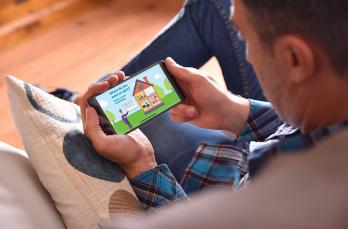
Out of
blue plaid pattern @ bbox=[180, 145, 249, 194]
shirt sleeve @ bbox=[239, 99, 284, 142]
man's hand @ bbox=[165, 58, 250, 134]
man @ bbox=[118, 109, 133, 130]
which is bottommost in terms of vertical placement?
blue plaid pattern @ bbox=[180, 145, 249, 194]

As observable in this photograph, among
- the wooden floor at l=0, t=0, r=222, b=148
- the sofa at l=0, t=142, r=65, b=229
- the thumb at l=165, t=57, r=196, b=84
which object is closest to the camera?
the sofa at l=0, t=142, r=65, b=229

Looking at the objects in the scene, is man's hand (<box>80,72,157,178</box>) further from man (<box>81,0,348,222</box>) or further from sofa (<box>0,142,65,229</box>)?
sofa (<box>0,142,65,229</box>)

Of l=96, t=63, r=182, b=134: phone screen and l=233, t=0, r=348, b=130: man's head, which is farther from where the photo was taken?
l=96, t=63, r=182, b=134: phone screen

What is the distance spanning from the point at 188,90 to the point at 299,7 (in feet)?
1.58

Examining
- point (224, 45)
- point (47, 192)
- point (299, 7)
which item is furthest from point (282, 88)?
point (224, 45)

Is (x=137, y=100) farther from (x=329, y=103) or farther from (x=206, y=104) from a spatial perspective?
(x=329, y=103)

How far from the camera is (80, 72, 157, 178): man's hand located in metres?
0.90

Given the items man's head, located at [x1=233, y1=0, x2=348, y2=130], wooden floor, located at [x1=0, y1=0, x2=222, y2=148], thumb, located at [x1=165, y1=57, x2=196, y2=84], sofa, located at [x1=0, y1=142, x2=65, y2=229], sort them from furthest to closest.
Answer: wooden floor, located at [x1=0, y1=0, x2=222, y2=148], thumb, located at [x1=165, y1=57, x2=196, y2=84], sofa, located at [x1=0, y1=142, x2=65, y2=229], man's head, located at [x1=233, y1=0, x2=348, y2=130]

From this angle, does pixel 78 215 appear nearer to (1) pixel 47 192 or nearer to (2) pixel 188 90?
(1) pixel 47 192

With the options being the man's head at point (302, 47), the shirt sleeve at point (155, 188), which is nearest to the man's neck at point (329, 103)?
the man's head at point (302, 47)

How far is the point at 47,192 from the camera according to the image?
0.89 meters

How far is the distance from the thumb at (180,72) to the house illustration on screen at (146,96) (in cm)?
5

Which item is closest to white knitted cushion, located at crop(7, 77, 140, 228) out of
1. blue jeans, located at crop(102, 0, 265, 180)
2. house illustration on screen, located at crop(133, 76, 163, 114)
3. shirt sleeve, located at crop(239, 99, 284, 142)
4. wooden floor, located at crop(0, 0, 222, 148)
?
house illustration on screen, located at crop(133, 76, 163, 114)

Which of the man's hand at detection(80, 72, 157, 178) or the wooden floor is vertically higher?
the wooden floor
